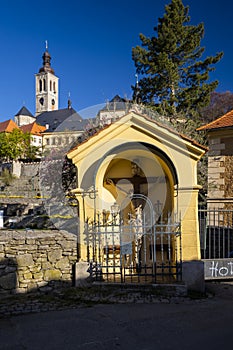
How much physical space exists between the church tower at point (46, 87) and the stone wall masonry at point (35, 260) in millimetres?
98415

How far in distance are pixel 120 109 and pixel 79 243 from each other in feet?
28.8

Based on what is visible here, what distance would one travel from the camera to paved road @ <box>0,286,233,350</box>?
4.64 m

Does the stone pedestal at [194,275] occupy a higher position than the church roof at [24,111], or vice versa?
the church roof at [24,111]

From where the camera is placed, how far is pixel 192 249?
23.5ft

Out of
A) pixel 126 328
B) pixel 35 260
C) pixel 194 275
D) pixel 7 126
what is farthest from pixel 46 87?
pixel 126 328

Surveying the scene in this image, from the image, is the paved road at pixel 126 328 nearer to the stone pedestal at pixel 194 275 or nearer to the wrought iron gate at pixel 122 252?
the stone pedestal at pixel 194 275

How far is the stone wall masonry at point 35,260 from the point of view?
22.7 feet

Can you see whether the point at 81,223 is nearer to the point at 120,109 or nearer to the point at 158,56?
the point at 120,109

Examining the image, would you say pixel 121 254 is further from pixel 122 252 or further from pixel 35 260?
pixel 35 260

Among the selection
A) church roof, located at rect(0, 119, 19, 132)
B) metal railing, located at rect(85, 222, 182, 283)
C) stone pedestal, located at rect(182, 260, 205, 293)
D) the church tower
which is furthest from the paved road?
the church tower

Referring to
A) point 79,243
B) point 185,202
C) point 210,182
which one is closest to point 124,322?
point 79,243

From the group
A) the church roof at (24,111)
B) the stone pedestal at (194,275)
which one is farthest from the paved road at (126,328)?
the church roof at (24,111)

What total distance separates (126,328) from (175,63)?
22.1 metres

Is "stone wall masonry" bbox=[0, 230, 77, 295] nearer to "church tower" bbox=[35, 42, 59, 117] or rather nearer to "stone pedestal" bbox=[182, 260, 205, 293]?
"stone pedestal" bbox=[182, 260, 205, 293]
